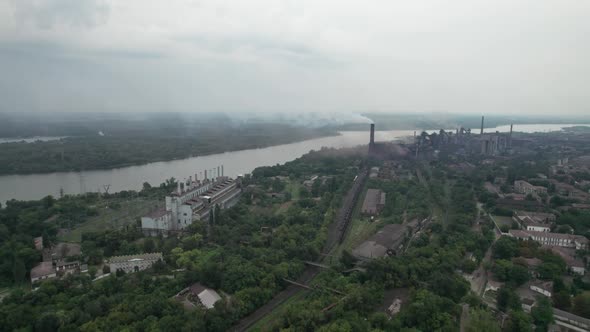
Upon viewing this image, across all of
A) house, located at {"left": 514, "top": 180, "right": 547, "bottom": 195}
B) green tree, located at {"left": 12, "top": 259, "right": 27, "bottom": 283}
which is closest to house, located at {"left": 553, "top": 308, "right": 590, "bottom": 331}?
house, located at {"left": 514, "top": 180, "right": 547, "bottom": 195}

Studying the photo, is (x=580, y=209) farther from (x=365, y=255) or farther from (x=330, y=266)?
(x=330, y=266)

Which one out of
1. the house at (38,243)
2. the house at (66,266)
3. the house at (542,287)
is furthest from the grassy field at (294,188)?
the house at (542,287)

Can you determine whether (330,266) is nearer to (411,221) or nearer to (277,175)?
(411,221)

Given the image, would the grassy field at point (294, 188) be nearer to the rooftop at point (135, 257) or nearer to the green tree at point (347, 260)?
the green tree at point (347, 260)

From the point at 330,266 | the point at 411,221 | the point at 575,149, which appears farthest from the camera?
the point at 575,149

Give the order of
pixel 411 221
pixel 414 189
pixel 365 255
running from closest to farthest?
1. pixel 365 255
2. pixel 411 221
3. pixel 414 189

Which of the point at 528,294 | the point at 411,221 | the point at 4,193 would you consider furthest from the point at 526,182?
the point at 4,193

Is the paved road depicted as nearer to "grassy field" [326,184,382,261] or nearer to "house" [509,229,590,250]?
"grassy field" [326,184,382,261]

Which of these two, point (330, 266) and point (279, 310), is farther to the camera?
point (330, 266)
